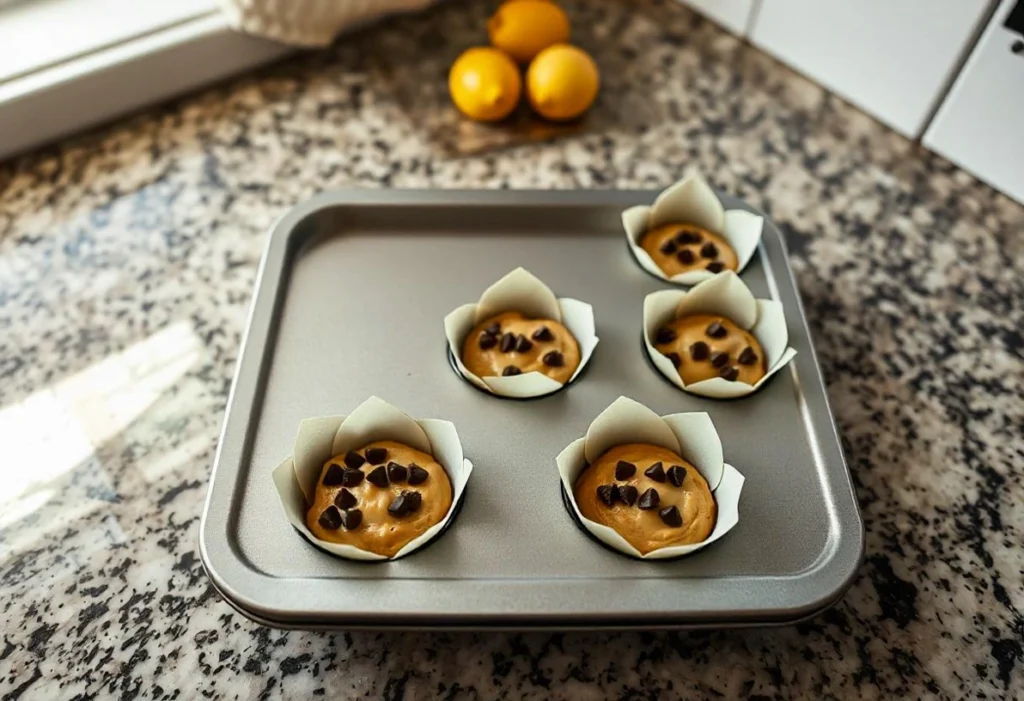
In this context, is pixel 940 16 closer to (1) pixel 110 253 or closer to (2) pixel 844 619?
(2) pixel 844 619

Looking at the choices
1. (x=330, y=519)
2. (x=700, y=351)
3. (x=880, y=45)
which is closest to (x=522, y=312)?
(x=700, y=351)

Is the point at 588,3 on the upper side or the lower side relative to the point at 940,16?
lower

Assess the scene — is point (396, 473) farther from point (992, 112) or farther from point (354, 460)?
point (992, 112)

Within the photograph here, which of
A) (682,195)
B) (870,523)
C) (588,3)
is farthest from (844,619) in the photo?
(588,3)

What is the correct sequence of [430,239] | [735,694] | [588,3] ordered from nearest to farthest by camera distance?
1. [735,694]
2. [430,239]
3. [588,3]

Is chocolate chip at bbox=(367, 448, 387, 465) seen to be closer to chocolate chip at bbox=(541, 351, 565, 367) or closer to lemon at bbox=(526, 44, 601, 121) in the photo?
chocolate chip at bbox=(541, 351, 565, 367)

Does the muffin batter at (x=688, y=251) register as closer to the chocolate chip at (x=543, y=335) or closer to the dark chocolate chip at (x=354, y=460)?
the chocolate chip at (x=543, y=335)

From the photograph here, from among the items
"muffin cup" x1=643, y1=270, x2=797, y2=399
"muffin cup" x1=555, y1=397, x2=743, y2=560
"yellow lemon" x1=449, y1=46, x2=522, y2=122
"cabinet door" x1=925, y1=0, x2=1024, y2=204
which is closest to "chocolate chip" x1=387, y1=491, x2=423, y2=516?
"muffin cup" x1=555, y1=397, x2=743, y2=560

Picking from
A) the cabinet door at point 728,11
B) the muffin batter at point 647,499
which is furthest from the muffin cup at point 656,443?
the cabinet door at point 728,11
